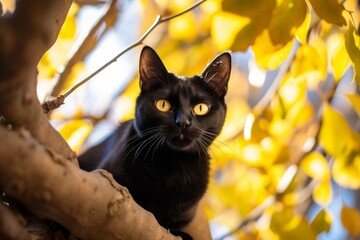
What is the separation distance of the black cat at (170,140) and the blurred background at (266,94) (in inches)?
5.3

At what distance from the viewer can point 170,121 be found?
1.50 metres

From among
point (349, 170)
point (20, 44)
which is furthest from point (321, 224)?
point (20, 44)

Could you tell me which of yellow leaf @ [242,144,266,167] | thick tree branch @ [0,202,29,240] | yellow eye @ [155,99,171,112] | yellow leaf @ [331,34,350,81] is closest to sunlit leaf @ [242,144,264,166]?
yellow leaf @ [242,144,266,167]

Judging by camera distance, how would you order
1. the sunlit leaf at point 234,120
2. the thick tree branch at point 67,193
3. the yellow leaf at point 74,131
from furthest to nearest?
1. the sunlit leaf at point 234,120
2. the yellow leaf at point 74,131
3. the thick tree branch at point 67,193

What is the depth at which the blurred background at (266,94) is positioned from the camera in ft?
3.95

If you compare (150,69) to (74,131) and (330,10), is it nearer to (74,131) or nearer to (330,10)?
(74,131)

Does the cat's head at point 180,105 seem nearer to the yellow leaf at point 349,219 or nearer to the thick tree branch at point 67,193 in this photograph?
the thick tree branch at point 67,193

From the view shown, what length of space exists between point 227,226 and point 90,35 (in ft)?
4.94

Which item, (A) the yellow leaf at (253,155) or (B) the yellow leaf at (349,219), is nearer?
(B) the yellow leaf at (349,219)

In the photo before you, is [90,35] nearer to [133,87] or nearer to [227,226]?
[133,87]

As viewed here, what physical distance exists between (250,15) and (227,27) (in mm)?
96

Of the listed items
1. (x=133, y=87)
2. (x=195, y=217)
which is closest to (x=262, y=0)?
(x=195, y=217)

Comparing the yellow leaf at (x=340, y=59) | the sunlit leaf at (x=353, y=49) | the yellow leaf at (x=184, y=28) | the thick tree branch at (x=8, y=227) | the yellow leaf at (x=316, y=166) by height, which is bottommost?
the yellow leaf at (x=316, y=166)

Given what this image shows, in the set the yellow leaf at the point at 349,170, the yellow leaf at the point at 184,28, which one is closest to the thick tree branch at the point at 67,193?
the yellow leaf at the point at 349,170
